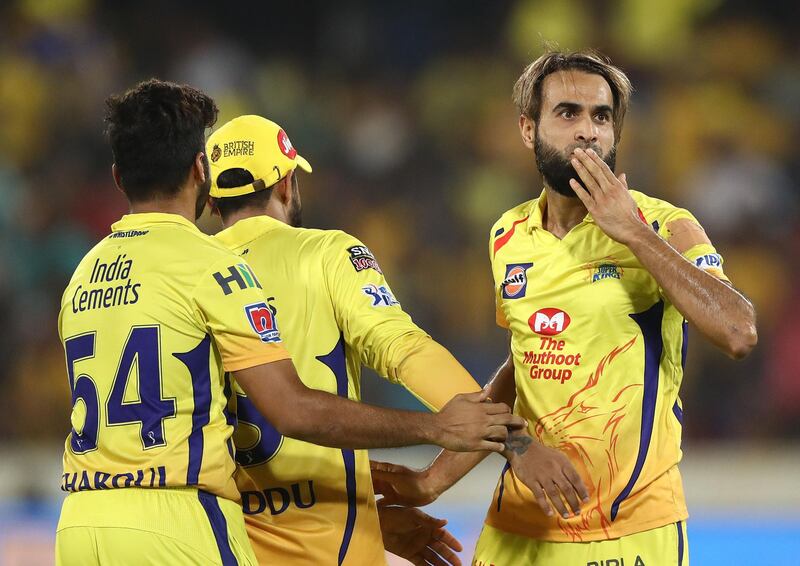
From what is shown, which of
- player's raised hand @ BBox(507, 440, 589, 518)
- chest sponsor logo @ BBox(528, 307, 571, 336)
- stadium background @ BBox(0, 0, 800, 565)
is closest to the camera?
player's raised hand @ BBox(507, 440, 589, 518)

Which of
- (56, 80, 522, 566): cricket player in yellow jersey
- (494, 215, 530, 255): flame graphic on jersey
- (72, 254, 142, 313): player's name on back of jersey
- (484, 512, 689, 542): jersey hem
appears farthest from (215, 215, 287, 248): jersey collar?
(484, 512, 689, 542): jersey hem

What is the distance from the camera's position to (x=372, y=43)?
13.3m

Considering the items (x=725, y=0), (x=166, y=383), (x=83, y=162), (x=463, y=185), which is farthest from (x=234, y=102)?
(x=166, y=383)

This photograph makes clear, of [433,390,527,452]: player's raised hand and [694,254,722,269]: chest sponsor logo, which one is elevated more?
[694,254,722,269]: chest sponsor logo

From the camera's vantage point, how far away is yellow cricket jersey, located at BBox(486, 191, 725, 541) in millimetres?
3879

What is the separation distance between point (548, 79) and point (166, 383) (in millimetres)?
1834

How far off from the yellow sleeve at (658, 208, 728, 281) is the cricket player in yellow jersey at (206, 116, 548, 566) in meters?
0.83

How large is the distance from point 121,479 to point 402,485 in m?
1.37

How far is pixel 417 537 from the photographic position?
179 inches

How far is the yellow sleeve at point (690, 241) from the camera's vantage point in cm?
377

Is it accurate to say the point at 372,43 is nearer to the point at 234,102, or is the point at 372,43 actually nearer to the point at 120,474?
the point at 234,102

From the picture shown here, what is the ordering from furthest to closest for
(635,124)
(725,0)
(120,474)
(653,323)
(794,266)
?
(725,0), (635,124), (794,266), (653,323), (120,474)

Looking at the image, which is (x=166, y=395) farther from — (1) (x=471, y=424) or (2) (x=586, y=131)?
(2) (x=586, y=131)

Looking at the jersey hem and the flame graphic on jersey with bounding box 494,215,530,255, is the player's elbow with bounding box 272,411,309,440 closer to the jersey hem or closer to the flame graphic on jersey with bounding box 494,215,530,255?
the jersey hem
